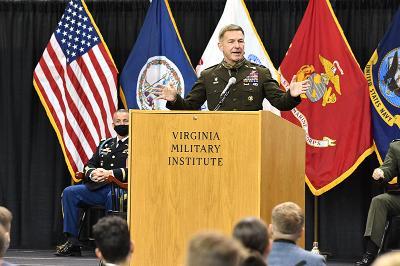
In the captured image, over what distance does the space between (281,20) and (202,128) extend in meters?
5.21

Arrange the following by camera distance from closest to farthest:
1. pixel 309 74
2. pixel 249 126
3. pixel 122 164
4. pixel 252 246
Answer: pixel 252 246
pixel 249 126
pixel 122 164
pixel 309 74

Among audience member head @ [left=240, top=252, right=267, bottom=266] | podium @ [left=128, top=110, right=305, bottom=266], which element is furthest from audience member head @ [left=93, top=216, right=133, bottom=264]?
podium @ [left=128, top=110, right=305, bottom=266]

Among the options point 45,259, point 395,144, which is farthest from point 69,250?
point 395,144

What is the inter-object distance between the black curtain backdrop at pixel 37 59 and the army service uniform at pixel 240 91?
4242 mm

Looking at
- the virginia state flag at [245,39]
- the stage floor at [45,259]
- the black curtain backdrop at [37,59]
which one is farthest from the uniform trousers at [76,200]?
the virginia state flag at [245,39]

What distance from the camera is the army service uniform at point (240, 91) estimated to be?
212 inches

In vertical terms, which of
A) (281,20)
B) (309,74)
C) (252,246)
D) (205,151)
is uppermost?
(281,20)

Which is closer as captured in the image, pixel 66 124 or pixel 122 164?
pixel 122 164

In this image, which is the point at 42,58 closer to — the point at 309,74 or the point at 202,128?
the point at 309,74

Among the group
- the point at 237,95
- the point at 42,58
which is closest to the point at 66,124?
the point at 42,58

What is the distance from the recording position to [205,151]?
471 centimetres

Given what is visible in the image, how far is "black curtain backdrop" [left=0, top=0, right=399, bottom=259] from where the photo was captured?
385 inches

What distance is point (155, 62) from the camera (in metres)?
9.66

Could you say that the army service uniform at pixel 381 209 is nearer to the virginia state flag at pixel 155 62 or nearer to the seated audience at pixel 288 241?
the virginia state flag at pixel 155 62
